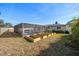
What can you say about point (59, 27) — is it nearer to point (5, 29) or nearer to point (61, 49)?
point (61, 49)

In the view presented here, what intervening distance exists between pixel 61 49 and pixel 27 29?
1.39ft

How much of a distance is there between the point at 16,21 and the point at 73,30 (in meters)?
0.61

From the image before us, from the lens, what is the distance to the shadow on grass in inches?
107

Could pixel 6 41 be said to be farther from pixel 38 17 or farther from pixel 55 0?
pixel 55 0

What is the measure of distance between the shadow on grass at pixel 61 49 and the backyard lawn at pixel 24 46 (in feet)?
0.03

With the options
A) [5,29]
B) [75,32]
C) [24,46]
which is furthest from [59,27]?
[5,29]

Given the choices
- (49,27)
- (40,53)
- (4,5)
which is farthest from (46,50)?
(4,5)

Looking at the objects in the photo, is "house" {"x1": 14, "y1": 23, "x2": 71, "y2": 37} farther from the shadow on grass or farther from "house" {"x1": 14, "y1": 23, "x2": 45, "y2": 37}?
the shadow on grass

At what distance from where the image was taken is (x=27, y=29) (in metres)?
2.79

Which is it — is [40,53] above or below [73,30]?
below

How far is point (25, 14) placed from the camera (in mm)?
2750

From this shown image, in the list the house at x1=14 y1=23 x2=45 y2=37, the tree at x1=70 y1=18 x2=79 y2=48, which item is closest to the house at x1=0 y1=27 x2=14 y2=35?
the house at x1=14 y1=23 x2=45 y2=37

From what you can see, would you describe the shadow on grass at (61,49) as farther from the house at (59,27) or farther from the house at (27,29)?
the house at (27,29)

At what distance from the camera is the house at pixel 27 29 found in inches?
108
